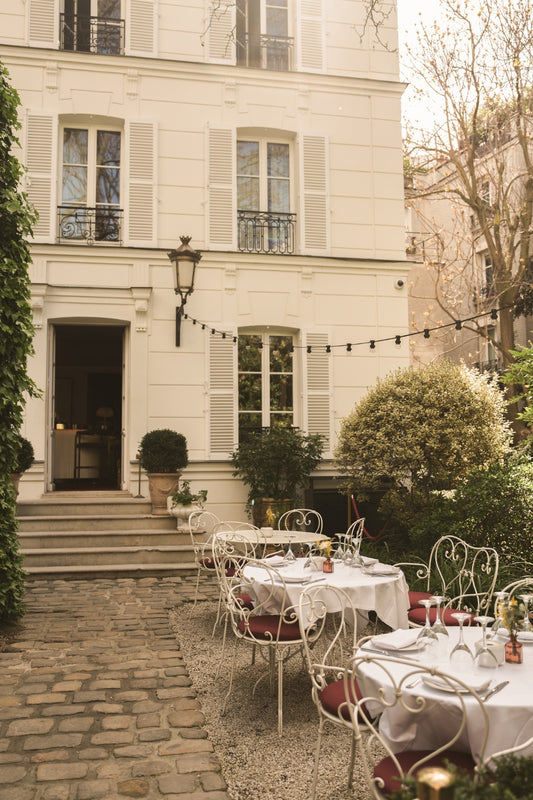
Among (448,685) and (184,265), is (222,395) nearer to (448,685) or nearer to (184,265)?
(184,265)

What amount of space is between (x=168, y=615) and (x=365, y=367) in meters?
5.21

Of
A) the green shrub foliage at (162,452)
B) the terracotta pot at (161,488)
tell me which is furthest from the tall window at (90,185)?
the terracotta pot at (161,488)

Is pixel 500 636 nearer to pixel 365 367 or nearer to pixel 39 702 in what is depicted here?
pixel 39 702

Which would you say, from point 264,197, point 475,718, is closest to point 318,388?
point 264,197

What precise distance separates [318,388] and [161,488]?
107 inches

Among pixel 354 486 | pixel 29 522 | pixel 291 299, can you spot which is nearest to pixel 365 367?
pixel 291 299

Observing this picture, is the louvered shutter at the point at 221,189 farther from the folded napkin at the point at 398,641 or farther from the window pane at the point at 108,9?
the folded napkin at the point at 398,641

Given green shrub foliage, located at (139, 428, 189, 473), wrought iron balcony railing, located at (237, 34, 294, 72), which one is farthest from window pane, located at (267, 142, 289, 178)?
green shrub foliage, located at (139, 428, 189, 473)

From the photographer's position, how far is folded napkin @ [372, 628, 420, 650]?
275 centimetres

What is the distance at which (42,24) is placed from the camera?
9469 mm

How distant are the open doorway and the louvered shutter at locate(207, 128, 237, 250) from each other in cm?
262

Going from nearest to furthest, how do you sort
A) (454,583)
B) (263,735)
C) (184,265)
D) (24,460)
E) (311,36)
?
1. (263,735)
2. (454,583)
3. (24,460)
4. (184,265)
5. (311,36)

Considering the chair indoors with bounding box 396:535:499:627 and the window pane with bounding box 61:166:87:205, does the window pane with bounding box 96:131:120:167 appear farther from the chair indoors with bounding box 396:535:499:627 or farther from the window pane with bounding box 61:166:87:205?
the chair indoors with bounding box 396:535:499:627

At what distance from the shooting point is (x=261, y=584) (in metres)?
4.22
